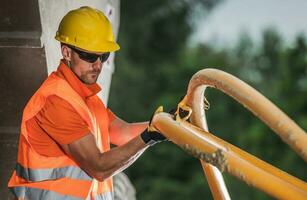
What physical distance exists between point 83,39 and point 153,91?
3109 cm

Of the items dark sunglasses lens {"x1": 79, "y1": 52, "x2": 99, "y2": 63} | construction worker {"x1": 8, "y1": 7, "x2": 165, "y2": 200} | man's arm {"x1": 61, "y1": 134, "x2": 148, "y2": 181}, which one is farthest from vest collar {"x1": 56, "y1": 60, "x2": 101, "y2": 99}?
man's arm {"x1": 61, "y1": 134, "x2": 148, "y2": 181}

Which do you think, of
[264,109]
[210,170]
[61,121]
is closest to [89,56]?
[61,121]

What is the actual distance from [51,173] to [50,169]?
20 millimetres

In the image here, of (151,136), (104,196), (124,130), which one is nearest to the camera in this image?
(151,136)

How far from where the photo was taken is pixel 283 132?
2.95 metres

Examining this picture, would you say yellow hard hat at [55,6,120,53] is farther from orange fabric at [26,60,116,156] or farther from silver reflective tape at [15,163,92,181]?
silver reflective tape at [15,163,92,181]

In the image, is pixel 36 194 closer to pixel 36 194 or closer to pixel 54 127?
pixel 36 194

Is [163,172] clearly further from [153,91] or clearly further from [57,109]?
[57,109]

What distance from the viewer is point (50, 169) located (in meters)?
3.72

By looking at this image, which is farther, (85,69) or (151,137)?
(85,69)

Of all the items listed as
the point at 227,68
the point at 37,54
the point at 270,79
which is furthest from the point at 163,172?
the point at 37,54

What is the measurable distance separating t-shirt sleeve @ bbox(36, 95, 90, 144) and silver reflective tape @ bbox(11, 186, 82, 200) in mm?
269

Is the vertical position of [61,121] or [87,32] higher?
[87,32]

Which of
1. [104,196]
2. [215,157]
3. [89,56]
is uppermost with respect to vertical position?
[89,56]
